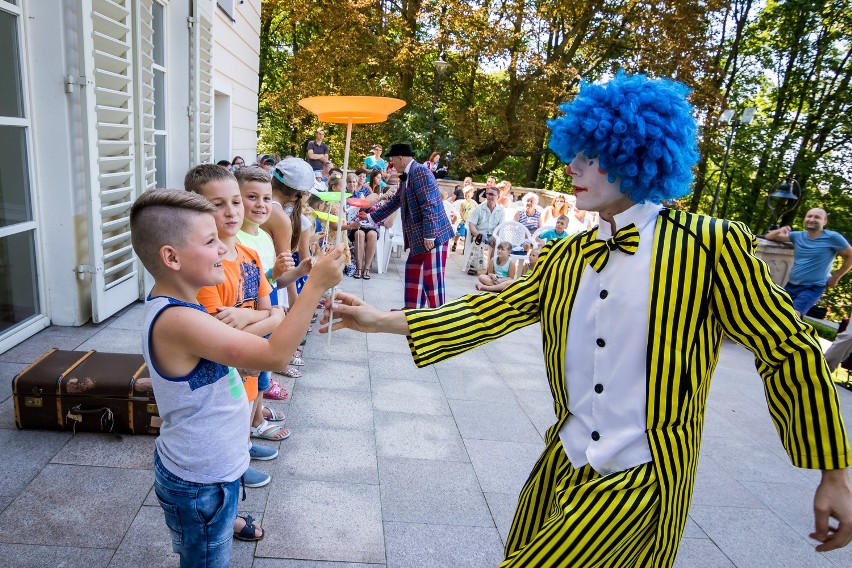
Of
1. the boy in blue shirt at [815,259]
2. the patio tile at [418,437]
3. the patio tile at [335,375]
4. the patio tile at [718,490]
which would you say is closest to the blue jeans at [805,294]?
the boy in blue shirt at [815,259]

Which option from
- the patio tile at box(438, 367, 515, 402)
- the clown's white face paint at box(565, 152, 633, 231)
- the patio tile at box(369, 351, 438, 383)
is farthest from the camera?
the patio tile at box(369, 351, 438, 383)

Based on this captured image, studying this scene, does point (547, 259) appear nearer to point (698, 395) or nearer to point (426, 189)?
point (698, 395)

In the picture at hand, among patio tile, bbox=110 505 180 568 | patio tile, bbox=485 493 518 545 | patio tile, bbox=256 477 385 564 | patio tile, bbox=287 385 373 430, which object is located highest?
patio tile, bbox=110 505 180 568

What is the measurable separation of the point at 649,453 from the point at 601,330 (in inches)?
13.8

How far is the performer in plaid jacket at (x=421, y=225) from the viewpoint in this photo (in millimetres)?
5727

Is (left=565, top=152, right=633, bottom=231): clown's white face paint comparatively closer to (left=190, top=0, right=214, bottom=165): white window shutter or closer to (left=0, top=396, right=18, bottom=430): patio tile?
(left=0, top=396, right=18, bottom=430): patio tile

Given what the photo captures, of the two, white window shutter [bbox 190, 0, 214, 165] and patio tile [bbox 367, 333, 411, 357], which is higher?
white window shutter [bbox 190, 0, 214, 165]

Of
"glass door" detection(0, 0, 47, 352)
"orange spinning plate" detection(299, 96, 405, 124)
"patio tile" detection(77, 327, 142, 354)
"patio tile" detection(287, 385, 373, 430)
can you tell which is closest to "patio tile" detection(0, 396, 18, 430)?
"glass door" detection(0, 0, 47, 352)

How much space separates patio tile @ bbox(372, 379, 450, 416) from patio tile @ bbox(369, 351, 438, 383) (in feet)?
0.36

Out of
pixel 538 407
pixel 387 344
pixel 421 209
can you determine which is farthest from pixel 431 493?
pixel 421 209

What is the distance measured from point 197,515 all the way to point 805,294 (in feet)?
25.3

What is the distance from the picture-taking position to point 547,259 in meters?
1.87

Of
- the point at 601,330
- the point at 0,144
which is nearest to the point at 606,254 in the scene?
the point at 601,330

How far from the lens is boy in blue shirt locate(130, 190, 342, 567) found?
5.13ft
